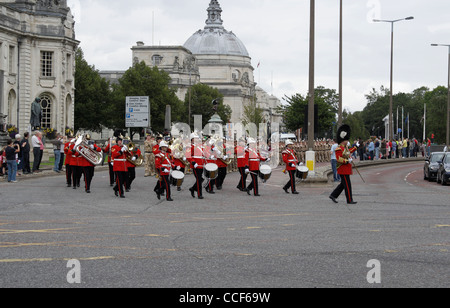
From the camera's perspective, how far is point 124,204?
19.4m

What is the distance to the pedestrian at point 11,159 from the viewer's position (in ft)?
85.5

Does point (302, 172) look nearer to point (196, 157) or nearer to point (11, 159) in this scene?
point (196, 157)

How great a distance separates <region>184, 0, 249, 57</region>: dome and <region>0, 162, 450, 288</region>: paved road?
506ft

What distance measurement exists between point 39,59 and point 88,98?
20770 mm

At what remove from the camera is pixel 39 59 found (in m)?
63.4

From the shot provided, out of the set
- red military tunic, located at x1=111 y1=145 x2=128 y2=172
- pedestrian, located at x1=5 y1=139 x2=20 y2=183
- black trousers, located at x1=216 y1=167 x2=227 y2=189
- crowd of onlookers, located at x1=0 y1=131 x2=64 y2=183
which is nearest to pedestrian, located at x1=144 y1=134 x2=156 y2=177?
crowd of onlookers, located at x1=0 y1=131 x2=64 y2=183

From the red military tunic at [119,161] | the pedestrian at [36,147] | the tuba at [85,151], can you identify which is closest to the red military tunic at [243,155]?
the red military tunic at [119,161]

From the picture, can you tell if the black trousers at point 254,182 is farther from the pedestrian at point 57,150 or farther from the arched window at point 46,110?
the arched window at point 46,110

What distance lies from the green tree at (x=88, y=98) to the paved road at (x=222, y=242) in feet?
206

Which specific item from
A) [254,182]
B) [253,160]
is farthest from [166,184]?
[253,160]

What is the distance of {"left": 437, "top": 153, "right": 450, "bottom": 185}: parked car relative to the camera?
95.8ft

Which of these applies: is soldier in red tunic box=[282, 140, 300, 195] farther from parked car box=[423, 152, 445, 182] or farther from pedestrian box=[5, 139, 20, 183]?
parked car box=[423, 152, 445, 182]
